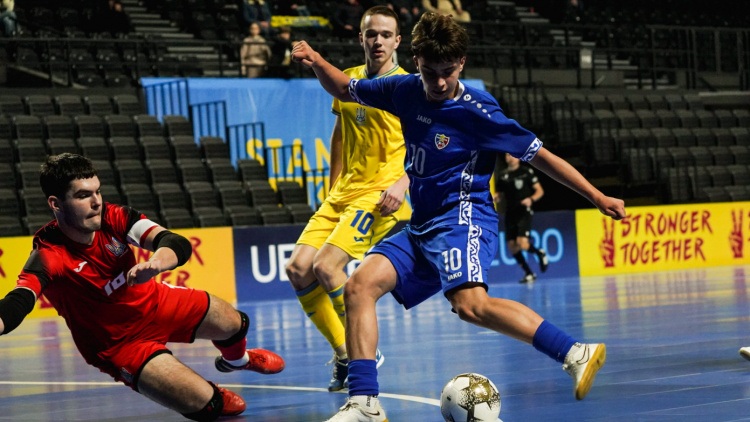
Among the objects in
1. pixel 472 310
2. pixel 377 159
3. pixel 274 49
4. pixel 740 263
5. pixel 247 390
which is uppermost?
pixel 274 49

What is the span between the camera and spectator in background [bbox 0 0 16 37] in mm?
17031

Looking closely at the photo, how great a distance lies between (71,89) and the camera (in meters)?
16.7

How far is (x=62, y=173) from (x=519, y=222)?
11.8 m

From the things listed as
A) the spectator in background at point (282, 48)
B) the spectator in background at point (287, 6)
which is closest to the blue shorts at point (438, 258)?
the spectator in background at point (282, 48)

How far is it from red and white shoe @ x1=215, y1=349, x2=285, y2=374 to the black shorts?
1020 cm

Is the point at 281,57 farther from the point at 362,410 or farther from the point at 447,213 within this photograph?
the point at 362,410

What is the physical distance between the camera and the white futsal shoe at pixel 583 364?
4.58m

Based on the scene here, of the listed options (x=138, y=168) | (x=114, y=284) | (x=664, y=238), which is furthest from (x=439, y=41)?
(x=664, y=238)

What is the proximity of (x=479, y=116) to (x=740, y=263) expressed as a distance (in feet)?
50.8

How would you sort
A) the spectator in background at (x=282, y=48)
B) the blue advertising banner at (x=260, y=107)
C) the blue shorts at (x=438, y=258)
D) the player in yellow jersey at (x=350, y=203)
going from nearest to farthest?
the blue shorts at (x=438, y=258) → the player in yellow jersey at (x=350, y=203) → the blue advertising banner at (x=260, y=107) → the spectator in background at (x=282, y=48)

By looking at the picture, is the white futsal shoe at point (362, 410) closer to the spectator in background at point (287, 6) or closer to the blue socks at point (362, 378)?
the blue socks at point (362, 378)

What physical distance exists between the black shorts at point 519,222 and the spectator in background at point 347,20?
6531 millimetres

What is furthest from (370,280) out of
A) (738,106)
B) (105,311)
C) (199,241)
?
(738,106)

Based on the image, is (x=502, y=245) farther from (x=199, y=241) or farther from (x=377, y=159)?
(x=377, y=159)
